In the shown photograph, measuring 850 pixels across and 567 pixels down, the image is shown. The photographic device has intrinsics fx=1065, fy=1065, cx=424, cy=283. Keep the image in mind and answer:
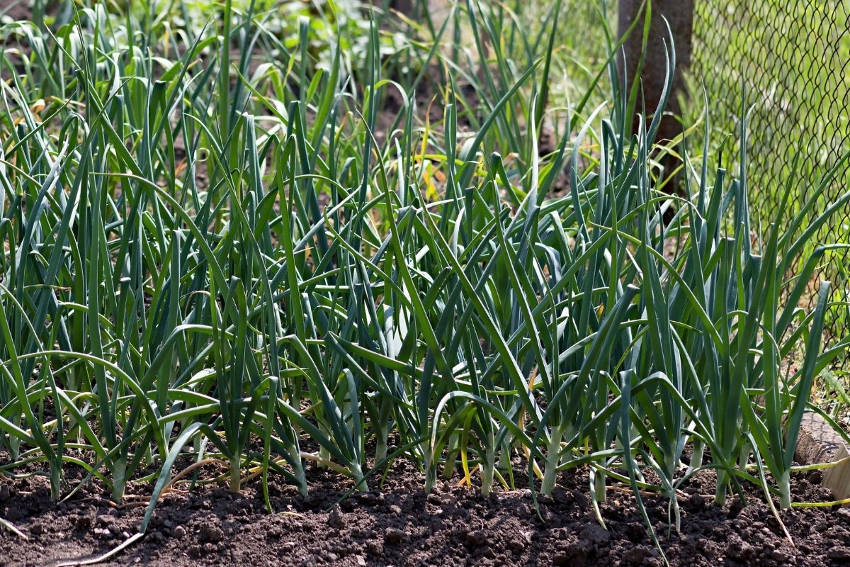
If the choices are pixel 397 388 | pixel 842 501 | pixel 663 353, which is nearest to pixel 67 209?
pixel 397 388

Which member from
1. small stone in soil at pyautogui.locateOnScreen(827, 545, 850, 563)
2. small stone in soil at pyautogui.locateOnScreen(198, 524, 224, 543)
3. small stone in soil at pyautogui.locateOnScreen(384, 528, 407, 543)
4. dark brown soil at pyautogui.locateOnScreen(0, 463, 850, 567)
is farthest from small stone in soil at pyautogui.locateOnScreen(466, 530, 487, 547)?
small stone in soil at pyautogui.locateOnScreen(827, 545, 850, 563)

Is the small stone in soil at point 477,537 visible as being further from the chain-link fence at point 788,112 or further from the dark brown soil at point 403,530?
the chain-link fence at point 788,112

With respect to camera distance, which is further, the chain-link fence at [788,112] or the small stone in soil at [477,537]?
the chain-link fence at [788,112]

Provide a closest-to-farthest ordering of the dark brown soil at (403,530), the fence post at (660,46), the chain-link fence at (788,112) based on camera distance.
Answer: the dark brown soil at (403,530) < the chain-link fence at (788,112) < the fence post at (660,46)

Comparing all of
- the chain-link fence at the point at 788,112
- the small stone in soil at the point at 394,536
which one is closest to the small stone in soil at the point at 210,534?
the small stone in soil at the point at 394,536

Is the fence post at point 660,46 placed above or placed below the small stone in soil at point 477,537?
above

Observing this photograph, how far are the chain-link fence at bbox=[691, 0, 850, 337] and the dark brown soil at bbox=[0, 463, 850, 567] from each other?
0.63m

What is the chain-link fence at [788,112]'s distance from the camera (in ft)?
8.52

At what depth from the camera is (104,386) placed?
1.80m

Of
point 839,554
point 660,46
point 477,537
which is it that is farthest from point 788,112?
point 477,537

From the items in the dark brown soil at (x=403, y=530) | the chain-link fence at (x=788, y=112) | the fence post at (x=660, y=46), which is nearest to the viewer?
the dark brown soil at (x=403, y=530)

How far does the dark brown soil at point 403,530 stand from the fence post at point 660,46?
188 cm

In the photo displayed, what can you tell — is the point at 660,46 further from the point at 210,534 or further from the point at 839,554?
the point at 210,534

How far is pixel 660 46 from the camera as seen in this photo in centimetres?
343
